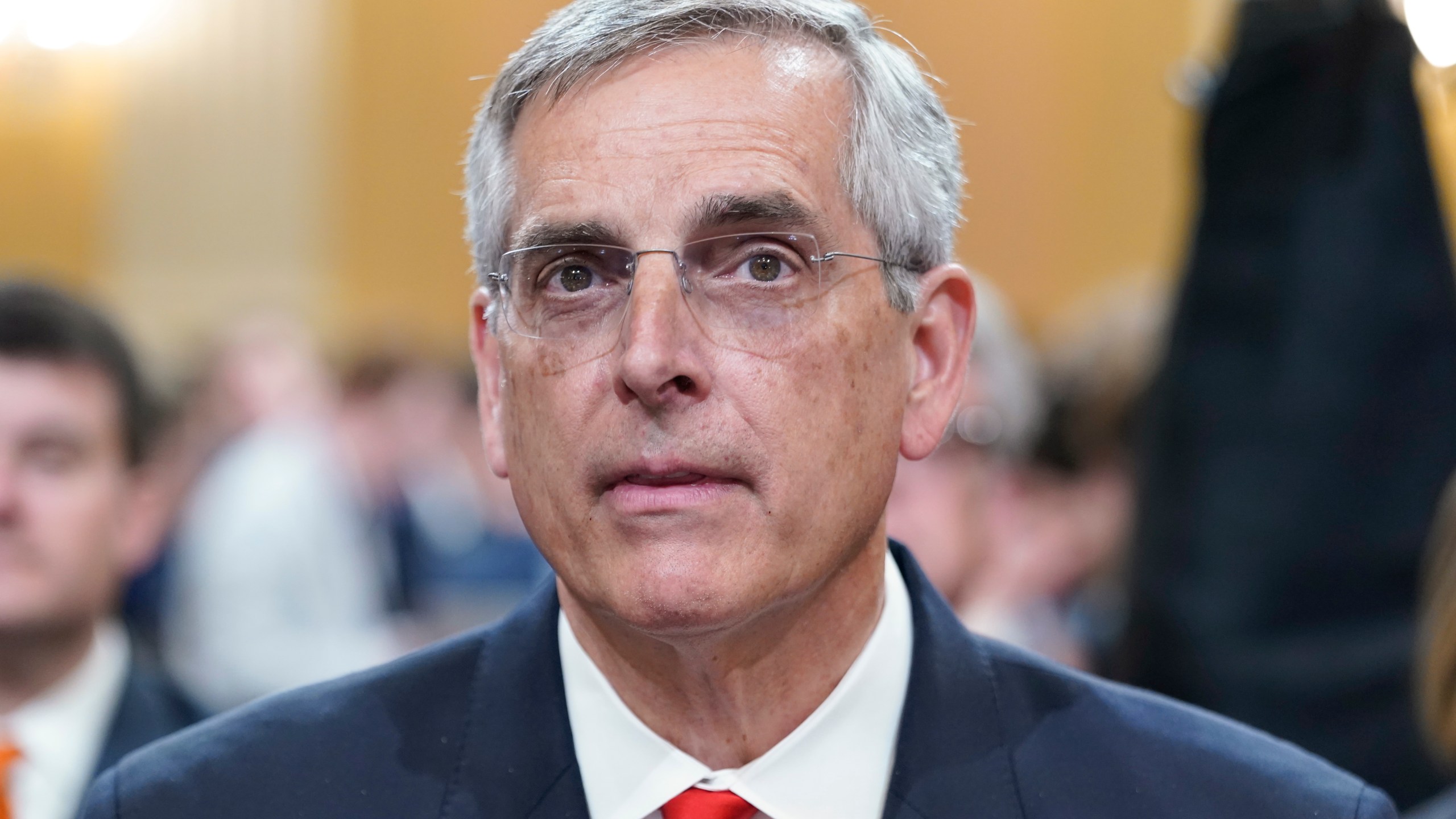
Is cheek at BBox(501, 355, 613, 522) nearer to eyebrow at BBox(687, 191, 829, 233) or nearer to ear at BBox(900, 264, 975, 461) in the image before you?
eyebrow at BBox(687, 191, 829, 233)

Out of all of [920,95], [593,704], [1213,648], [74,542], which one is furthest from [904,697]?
[74,542]

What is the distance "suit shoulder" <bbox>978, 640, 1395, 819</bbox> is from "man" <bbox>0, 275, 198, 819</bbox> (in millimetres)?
1245

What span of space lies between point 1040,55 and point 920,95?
7721 millimetres

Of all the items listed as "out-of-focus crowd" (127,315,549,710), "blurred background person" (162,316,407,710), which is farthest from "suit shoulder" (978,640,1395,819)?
"blurred background person" (162,316,407,710)

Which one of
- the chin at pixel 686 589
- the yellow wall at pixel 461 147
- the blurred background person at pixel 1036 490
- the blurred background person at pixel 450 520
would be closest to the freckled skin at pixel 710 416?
the chin at pixel 686 589

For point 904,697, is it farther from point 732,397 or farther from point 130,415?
point 130,415

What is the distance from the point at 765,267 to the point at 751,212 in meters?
0.06

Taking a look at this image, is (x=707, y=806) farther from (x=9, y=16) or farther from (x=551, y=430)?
(x=9, y=16)

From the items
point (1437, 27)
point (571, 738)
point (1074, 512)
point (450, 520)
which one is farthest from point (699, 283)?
point (450, 520)

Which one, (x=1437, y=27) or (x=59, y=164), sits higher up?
(x=1437, y=27)

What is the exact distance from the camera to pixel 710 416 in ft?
5.23

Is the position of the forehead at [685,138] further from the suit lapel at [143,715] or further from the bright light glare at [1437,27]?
the bright light glare at [1437,27]

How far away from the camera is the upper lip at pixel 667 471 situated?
1584 mm

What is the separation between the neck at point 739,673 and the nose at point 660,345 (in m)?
0.27
